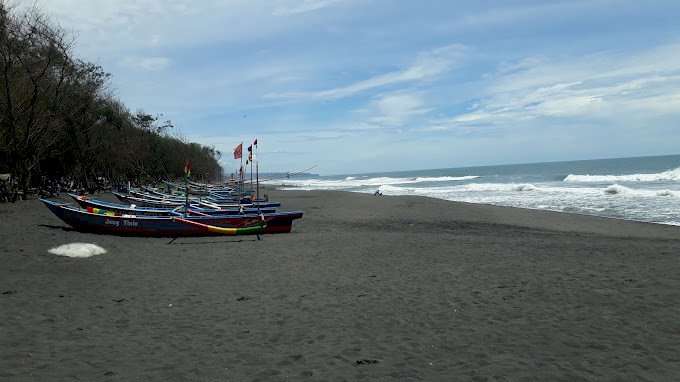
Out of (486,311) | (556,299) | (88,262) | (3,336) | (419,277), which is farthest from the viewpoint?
(88,262)

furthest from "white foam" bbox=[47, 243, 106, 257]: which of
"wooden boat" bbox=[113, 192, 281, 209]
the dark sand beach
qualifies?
"wooden boat" bbox=[113, 192, 281, 209]

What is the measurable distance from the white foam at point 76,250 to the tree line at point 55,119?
11181 mm

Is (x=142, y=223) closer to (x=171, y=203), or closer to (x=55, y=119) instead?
(x=171, y=203)

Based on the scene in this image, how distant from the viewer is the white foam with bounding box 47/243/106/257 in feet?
32.4

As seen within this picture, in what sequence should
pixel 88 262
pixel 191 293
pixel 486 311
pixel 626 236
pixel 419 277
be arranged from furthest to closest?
pixel 626 236 → pixel 88 262 → pixel 419 277 → pixel 191 293 → pixel 486 311

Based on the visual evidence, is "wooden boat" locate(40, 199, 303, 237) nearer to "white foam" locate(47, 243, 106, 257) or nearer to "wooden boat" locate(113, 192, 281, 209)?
"white foam" locate(47, 243, 106, 257)

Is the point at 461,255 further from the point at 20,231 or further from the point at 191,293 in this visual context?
the point at 20,231

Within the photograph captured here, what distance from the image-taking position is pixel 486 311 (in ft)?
20.4

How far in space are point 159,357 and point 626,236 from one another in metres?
13.9

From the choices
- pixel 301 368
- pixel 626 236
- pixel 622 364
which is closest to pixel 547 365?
pixel 622 364

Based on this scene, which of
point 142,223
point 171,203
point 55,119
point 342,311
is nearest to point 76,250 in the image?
point 142,223

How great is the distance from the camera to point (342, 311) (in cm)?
634

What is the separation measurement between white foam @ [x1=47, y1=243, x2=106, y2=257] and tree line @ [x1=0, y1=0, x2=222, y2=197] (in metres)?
11.2

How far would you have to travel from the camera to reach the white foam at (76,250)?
389 inches
